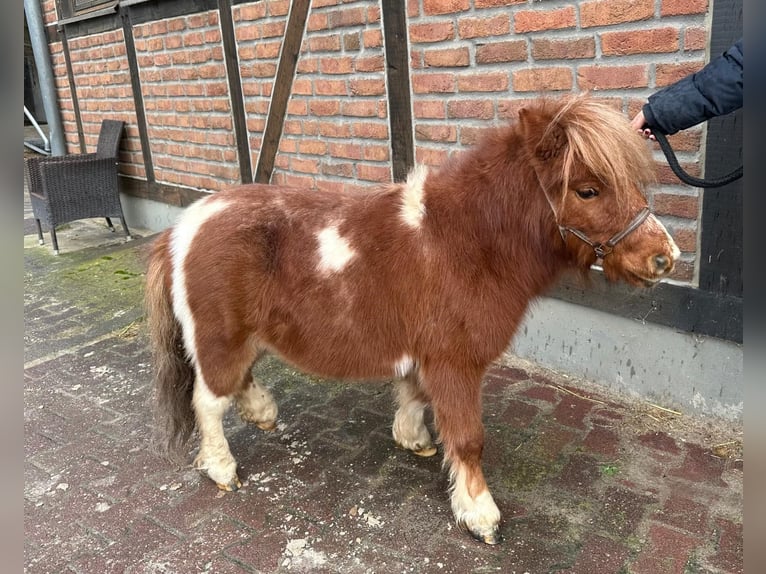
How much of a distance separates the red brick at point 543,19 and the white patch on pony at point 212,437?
248 centimetres

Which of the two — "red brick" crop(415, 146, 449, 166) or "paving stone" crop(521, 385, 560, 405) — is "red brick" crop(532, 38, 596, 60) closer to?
"red brick" crop(415, 146, 449, 166)

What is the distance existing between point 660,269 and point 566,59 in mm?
1582

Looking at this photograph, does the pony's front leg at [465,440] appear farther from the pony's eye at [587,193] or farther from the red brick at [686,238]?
the red brick at [686,238]

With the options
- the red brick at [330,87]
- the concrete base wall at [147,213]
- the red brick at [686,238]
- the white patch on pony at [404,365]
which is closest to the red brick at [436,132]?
the red brick at [330,87]

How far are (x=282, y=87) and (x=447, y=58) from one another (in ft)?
5.59

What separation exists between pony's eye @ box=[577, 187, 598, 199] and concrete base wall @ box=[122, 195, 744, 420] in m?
0.67

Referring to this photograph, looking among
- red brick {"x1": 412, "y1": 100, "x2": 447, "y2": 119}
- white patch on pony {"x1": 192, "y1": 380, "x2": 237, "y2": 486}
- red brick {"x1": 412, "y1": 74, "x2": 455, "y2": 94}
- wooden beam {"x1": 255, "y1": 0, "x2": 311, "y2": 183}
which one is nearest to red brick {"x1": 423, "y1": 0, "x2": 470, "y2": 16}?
red brick {"x1": 412, "y1": 74, "x2": 455, "y2": 94}

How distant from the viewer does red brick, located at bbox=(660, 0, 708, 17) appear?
8.33 ft

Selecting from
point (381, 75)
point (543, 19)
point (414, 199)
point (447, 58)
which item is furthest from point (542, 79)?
point (414, 199)

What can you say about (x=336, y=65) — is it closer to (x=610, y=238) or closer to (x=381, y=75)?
(x=381, y=75)

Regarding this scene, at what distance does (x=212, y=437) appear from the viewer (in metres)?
2.66

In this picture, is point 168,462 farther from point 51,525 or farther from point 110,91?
point 110,91

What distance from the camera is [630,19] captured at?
2.77 m

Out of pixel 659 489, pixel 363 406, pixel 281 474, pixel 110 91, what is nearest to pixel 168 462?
pixel 281 474
